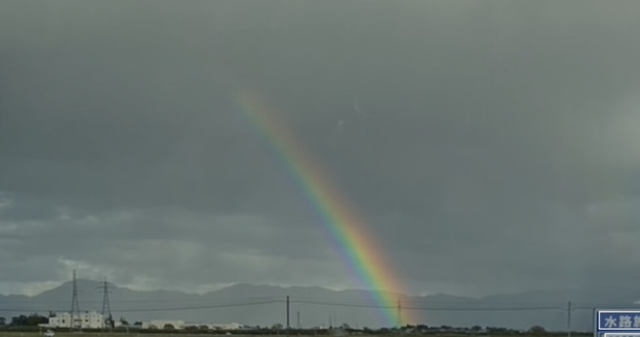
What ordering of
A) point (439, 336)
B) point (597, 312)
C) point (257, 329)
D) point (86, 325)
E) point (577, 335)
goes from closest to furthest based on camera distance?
1. point (597, 312)
2. point (577, 335)
3. point (439, 336)
4. point (257, 329)
5. point (86, 325)

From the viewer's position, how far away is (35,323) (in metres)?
198

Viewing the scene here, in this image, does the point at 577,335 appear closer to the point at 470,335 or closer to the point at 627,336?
the point at 470,335

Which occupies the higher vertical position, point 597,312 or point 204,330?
point 597,312

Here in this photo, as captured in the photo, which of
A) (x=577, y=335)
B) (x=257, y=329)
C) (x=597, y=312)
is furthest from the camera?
(x=257, y=329)

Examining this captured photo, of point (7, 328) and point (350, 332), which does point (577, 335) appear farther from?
point (7, 328)

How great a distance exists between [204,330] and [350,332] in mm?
41419

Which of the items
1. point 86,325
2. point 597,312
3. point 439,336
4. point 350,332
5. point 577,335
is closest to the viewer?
point 597,312

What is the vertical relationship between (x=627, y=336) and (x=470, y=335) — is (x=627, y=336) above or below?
above

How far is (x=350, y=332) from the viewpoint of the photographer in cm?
15212

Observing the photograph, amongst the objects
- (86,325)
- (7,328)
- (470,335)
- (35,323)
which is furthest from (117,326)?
(470,335)

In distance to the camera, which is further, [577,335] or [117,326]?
[117,326]

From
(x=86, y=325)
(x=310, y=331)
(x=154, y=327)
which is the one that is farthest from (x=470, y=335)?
(x=86, y=325)

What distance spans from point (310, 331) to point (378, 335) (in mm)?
22129

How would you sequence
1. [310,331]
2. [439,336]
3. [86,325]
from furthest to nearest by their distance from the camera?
[86,325], [310,331], [439,336]
